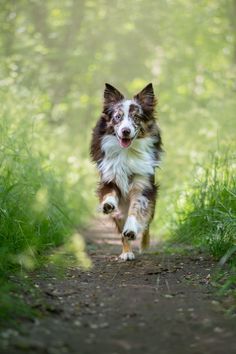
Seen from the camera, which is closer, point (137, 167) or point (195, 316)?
point (195, 316)

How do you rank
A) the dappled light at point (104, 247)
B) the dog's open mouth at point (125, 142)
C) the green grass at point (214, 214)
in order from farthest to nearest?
1. the dog's open mouth at point (125, 142)
2. the green grass at point (214, 214)
3. the dappled light at point (104, 247)

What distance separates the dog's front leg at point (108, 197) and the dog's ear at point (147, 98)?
964 mm

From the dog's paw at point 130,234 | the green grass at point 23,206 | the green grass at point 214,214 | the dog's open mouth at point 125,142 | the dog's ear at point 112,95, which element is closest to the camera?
the green grass at point 23,206

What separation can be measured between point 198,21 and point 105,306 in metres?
14.8

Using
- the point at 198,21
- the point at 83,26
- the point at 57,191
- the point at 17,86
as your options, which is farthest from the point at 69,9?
the point at 57,191

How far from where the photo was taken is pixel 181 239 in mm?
6348

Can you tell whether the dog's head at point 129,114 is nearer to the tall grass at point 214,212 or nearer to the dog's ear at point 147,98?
the dog's ear at point 147,98

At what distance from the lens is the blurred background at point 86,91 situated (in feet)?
18.9

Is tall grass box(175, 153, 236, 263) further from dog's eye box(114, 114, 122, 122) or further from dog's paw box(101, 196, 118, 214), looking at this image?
dog's eye box(114, 114, 122, 122)

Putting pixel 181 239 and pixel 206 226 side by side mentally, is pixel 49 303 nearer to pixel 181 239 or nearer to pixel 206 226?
pixel 206 226

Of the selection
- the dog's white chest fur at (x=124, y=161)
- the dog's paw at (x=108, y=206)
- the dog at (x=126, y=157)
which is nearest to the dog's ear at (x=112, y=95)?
the dog at (x=126, y=157)

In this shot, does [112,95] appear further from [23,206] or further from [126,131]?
[23,206]

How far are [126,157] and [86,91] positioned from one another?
14557mm

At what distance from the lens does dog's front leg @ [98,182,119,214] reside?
548 centimetres
